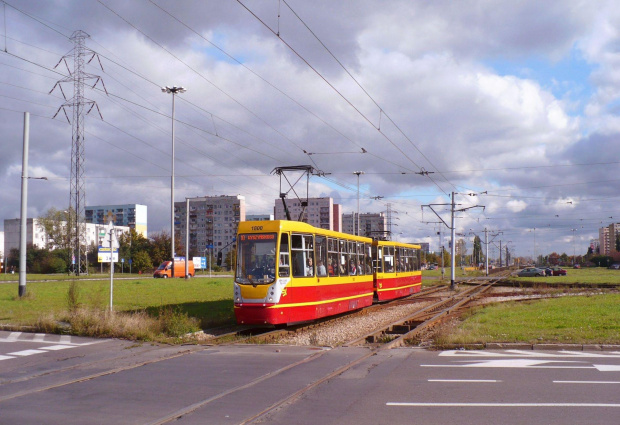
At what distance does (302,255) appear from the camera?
18.5 meters

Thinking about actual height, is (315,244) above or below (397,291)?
above

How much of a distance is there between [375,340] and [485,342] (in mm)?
3120

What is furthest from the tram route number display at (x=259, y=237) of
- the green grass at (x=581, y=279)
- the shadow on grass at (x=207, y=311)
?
the green grass at (x=581, y=279)

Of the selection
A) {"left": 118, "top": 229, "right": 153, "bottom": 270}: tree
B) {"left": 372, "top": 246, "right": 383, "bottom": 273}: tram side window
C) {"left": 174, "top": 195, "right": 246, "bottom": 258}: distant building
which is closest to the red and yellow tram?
{"left": 372, "top": 246, "right": 383, "bottom": 273}: tram side window

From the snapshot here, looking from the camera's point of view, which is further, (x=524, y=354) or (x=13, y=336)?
(x=13, y=336)

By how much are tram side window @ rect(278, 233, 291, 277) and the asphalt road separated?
378cm

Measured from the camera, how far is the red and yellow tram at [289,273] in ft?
56.6

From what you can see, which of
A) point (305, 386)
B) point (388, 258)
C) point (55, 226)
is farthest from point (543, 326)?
point (55, 226)

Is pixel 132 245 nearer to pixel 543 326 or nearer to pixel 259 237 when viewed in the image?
pixel 259 237

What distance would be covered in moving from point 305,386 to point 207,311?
14310 millimetres

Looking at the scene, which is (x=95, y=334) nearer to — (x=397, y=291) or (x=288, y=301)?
(x=288, y=301)

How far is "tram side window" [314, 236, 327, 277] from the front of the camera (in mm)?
19469

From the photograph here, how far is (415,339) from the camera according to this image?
15.5 m

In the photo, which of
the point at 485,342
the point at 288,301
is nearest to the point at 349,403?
the point at 485,342
